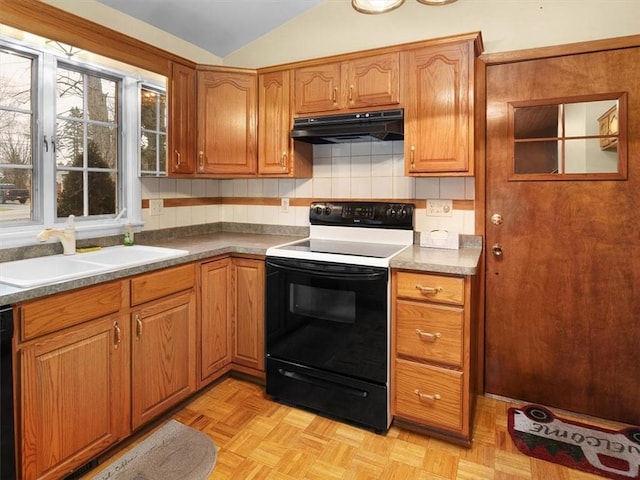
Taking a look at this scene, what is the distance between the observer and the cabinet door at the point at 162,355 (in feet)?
6.47

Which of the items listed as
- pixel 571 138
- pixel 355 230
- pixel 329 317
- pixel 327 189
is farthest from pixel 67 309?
pixel 571 138

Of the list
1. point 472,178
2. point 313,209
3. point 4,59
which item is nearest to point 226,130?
point 313,209

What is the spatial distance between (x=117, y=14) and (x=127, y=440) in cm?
239

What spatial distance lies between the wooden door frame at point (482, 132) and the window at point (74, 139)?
1.91 meters

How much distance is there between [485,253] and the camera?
247 centimetres

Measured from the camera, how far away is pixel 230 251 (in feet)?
8.21

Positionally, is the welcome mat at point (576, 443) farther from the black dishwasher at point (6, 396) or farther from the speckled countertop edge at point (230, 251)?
the black dishwasher at point (6, 396)

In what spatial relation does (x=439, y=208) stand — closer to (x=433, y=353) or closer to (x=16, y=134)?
(x=433, y=353)

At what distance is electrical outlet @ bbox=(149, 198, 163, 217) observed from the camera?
8.98ft

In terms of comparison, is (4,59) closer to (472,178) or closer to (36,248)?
(36,248)

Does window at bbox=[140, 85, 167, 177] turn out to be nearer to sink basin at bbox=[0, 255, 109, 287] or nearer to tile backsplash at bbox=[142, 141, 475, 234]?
tile backsplash at bbox=[142, 141, 475, 234]

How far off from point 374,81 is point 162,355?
1.91 meters

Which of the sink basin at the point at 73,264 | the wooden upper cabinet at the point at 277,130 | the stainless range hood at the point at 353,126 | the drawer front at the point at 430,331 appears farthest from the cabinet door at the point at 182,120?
the drawer front at the point at 430,331

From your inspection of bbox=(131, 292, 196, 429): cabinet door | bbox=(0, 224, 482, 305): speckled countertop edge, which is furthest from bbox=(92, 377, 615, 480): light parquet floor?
bbox=(0, 224, 482, 305): speckled countertop edge
